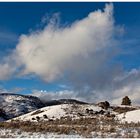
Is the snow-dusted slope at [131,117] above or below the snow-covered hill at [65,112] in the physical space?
below

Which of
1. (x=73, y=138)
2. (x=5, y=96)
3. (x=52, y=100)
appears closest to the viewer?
(x=73, y=138)

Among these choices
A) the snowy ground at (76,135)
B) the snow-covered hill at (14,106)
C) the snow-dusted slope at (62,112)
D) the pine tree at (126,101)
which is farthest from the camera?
the snow-covered hill at (14,106)

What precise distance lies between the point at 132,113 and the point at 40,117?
14.3 m

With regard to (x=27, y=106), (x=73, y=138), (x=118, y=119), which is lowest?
(x=73, y=138)

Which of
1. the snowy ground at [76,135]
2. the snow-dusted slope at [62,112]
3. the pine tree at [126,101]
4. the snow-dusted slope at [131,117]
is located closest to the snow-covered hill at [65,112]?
the snow-dusted slope at [62,112]

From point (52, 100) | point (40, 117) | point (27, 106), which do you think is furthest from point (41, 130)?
point (52, 100)

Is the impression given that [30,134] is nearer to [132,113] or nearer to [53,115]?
[132,113]

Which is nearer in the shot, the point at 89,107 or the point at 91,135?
the point at 91,135

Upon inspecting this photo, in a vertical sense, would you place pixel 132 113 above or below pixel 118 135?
above

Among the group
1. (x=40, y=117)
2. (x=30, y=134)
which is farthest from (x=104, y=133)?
(x=40, y=117)

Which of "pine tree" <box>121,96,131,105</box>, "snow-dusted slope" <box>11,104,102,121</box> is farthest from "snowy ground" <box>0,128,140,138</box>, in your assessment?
"pine tree" <box>121,96,131,105</box>

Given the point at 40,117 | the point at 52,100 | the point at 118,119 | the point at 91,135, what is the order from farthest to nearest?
1. the point at 52,100
2. the point at 40,117
3. the point at 118,119
4. the point at 91,135

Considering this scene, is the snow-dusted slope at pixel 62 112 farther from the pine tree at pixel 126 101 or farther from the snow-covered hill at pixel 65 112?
the pine tree at pixel 126 101

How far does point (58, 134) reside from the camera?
33.9 metres
